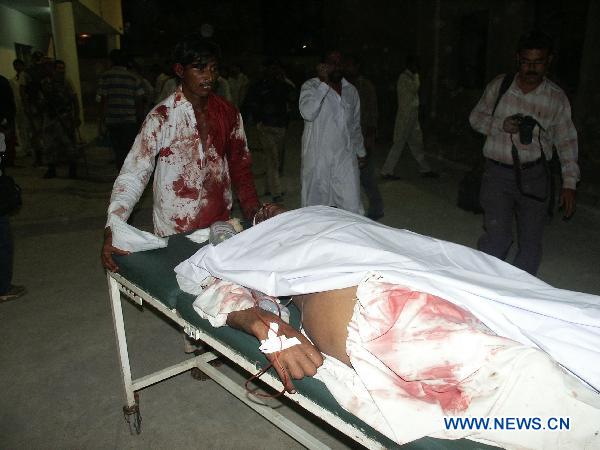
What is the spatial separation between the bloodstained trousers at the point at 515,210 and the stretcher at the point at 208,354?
1.86 meters

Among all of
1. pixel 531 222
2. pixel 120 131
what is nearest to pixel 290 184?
pixel 120 131

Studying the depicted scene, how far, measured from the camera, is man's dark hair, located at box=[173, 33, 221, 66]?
7.64ft

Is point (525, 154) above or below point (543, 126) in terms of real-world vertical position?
below

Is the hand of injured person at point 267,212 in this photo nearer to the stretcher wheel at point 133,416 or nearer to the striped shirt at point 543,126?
the stretcher wheel at point 133,416

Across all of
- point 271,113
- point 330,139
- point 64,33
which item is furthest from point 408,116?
point 64,33

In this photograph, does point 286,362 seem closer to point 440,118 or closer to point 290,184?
point 290,184

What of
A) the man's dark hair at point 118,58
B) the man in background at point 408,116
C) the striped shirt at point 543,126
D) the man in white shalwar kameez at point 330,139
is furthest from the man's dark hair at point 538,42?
the man's dark hair at point 118,58

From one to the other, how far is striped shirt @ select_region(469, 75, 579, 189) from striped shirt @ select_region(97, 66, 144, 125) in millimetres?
Result: 5316

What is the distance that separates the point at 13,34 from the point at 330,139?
10516 millimetres

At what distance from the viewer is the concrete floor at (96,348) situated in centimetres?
230

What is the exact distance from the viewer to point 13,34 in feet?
36.3

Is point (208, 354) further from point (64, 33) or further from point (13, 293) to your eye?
point (64, 33)

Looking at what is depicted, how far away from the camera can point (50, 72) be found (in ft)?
23.4

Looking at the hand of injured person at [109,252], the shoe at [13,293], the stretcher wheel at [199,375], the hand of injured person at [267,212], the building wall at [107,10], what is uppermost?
the building wall at [107,10]
